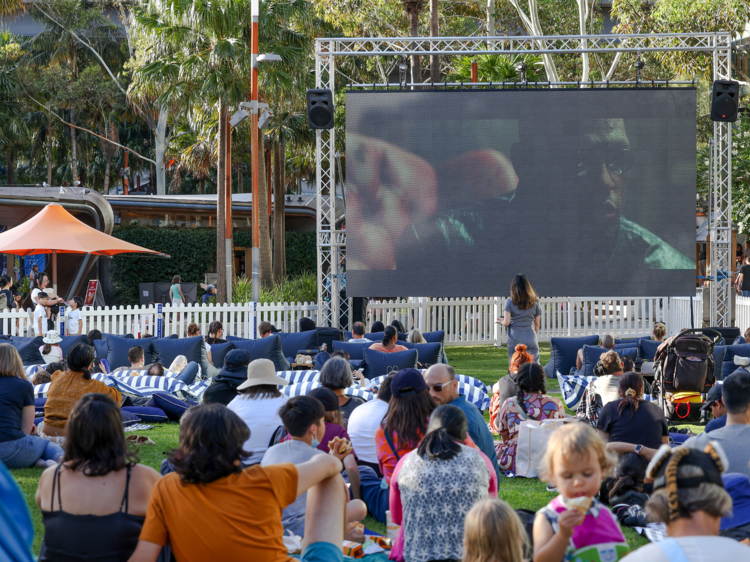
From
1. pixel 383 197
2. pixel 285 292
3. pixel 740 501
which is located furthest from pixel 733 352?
pixel 285 292

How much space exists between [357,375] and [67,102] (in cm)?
2579

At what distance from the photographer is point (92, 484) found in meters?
2.88

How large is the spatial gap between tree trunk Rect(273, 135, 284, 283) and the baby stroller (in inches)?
609

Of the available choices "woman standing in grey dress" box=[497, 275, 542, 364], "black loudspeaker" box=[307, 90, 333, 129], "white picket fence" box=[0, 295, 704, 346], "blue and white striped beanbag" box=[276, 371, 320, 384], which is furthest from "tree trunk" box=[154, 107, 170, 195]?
"blue and white striped beanbag" box=[276, 371, 320, 384]

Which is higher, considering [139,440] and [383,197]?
[383,197]

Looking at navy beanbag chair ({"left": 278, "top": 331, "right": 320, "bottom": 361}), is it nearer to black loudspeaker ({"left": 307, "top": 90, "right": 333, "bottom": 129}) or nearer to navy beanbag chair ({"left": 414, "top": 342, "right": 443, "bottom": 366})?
navy beanbag chair ({"left": 414, "top": 342, "right": 443, "bottom": 366})

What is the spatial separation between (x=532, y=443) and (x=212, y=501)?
3.31m

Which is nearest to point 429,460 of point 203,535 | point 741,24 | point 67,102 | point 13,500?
point 203,535

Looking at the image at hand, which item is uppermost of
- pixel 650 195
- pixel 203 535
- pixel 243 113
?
pixel 243 113

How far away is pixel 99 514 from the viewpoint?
2867 millimetres

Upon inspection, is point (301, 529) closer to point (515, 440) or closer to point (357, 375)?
point (515, 440)

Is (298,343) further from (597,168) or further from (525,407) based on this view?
(597,168)

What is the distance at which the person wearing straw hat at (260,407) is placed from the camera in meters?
4.66

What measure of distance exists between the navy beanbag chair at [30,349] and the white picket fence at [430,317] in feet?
7.51
